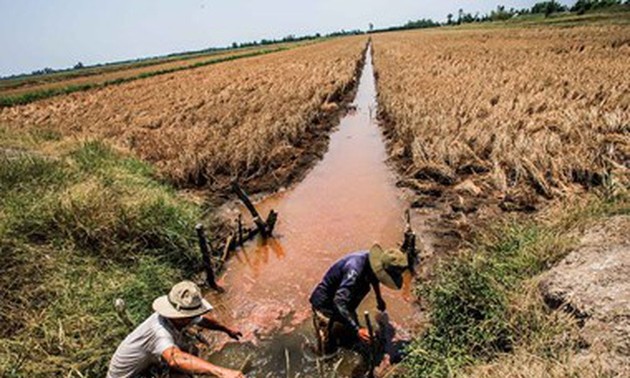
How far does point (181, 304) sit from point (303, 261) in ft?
11.9

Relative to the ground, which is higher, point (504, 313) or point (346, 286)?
point (346, 286)

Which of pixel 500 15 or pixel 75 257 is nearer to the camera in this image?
pixel 75 257

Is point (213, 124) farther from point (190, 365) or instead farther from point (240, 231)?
point (190, 365)

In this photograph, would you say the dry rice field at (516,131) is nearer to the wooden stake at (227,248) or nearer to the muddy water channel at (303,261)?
the muddy water channel at (303,261)

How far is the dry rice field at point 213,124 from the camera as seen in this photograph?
378 inches

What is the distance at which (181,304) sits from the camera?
328 cm

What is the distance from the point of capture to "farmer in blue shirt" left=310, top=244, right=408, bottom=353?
3881mm

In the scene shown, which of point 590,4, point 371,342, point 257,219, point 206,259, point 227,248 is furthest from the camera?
point 590,4

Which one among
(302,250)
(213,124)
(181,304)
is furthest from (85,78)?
(181,304)

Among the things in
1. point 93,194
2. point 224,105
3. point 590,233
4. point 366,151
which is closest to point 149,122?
point 224,105

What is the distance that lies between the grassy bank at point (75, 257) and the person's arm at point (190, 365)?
128cm

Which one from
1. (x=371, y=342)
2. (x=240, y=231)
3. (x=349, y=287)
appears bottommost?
(x=240, y=231)

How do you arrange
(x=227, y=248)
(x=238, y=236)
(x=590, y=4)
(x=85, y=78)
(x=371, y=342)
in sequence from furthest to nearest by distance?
(x=590, y=4), (x=85, y=78), (x=238, y=236), (x=227, y=248), (x=371, y=342)

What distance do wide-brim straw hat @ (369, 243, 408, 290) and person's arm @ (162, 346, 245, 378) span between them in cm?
153
